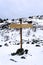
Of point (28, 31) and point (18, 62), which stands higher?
point (18, 62)

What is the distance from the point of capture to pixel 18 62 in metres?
9.78

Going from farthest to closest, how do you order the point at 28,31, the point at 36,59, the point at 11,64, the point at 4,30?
the point at 4,30
the point at 28,31
the point at 36,59
the point at 11,64

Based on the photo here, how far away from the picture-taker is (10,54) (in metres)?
11.3

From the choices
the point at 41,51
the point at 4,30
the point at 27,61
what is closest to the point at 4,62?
the point at 27,61

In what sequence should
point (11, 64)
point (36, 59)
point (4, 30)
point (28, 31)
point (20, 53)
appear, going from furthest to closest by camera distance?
point (4, 30), point (28, 31), point (20, 53), point (36, 59), point (11, 64)

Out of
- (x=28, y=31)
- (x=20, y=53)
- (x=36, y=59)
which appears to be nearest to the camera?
(x=36, y=59)

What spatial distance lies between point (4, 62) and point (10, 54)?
161 cm

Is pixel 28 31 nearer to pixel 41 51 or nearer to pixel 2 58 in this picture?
pixel 41 51

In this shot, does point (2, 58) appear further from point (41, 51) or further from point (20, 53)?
point (41, 51)

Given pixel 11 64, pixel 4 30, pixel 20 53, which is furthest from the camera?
pixel 4 30

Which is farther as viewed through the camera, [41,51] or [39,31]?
[39,31]

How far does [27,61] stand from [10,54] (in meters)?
1.65

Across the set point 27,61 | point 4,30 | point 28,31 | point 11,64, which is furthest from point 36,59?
point 4,30

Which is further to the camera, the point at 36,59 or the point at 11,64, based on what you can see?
the point at 36,59
